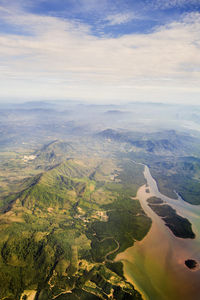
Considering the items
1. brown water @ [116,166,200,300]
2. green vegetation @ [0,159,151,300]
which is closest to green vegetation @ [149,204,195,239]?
brown water @ [116,166,200,300]

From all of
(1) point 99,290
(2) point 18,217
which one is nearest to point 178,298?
(1) point 99,290

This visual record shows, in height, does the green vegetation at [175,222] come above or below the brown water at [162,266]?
below

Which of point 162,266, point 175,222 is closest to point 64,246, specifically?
point 162,266

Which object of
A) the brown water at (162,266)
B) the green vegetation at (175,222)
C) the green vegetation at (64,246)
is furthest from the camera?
the green vegetation at (175,222)

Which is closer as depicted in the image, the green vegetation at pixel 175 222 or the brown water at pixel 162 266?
the brown water at pixel 162 266

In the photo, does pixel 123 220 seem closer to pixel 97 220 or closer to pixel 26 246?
pixel 97 220

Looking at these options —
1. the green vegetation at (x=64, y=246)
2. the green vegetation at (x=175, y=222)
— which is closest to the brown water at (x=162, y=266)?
the green vegetation at (x=175, y=222)

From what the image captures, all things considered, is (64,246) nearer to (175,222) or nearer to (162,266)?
(162,266)

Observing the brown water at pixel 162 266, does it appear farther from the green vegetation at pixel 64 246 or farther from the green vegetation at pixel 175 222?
the green vegetation at pixel 64 246
